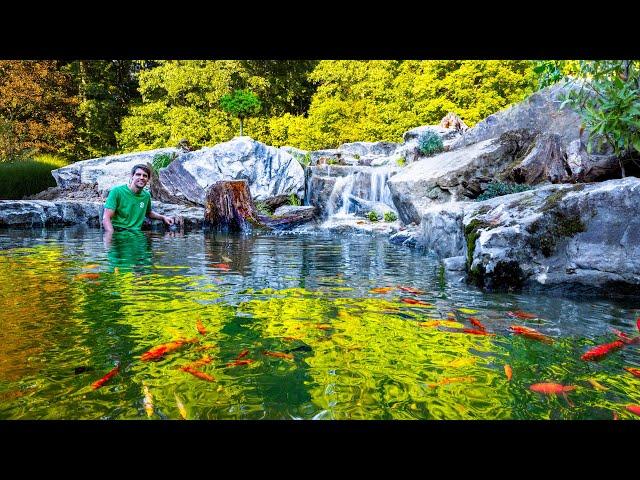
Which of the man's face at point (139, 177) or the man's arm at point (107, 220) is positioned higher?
the man's face at point (139, 177)

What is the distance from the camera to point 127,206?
790cm

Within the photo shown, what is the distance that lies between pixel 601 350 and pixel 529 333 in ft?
1.42

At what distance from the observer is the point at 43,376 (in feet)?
7.40

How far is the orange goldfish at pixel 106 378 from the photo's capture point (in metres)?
2.15

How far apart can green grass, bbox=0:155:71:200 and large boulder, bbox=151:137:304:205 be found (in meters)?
4.96

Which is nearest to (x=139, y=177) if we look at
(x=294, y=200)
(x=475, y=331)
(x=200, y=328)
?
(x=200, y=328)

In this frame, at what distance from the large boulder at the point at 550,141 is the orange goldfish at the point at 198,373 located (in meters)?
7.88

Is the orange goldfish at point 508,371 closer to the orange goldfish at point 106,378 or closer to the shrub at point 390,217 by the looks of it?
the orange goldfish at point 106,378

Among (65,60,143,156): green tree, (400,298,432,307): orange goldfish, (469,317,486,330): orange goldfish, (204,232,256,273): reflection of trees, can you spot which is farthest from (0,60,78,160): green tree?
(469,317,486,330): orange goldfish

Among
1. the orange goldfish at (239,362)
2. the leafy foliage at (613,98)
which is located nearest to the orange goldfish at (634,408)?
the orange goldfish at (239,362)

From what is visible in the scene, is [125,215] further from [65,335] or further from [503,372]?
[503,372]

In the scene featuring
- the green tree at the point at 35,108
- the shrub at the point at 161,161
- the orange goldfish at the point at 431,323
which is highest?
the green tree at the point at 35,108

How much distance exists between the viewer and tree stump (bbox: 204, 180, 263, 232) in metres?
12.8

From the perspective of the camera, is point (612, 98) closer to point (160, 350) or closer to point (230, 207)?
point (160, 350)
